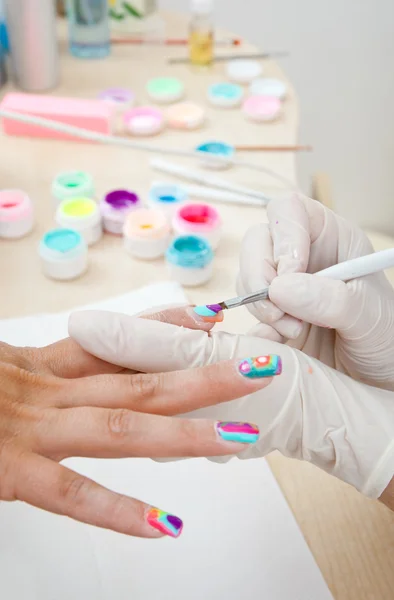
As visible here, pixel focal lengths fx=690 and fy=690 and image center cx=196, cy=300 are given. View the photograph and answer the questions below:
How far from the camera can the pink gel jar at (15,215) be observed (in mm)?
1127

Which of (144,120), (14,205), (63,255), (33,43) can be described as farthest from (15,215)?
(33,43)

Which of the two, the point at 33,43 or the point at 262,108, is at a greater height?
the point at 33,43

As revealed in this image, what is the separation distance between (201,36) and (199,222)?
0.70 metres

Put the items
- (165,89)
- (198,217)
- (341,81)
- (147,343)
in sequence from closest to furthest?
(147,343), (198,217), (165,89), (341,81)

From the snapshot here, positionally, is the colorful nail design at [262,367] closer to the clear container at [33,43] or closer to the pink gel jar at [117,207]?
the pink gel jar at [117,207]

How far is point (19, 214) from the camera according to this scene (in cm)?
113

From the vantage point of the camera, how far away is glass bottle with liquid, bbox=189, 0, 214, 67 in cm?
160

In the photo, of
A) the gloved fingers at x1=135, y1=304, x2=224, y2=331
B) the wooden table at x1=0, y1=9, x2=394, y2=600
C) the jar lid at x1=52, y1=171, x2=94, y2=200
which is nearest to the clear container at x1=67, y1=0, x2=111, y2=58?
the wooden table at x1=0, y1=9, x2=394, y2=600

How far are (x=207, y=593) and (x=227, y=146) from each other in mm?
865

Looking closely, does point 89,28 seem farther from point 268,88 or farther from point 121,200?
point 121,200

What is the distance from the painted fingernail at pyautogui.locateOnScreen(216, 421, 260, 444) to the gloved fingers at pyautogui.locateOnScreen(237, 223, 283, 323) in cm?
20

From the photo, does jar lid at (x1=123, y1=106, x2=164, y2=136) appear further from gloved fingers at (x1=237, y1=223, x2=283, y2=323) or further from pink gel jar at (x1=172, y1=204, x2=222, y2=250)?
gloved fingers at (x1=237, y1=223, x2=283, y2=323)

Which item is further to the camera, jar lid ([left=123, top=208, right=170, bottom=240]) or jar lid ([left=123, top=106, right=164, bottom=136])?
jar lid ([left=123, top=106, right=164, bottom=136])

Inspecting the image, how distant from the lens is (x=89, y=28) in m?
1.63
